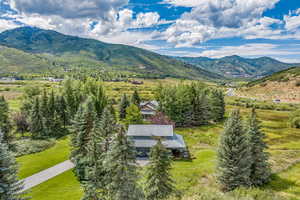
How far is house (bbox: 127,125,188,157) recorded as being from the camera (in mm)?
40075

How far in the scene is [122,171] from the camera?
→ 631 inches

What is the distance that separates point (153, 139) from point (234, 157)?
21.1m

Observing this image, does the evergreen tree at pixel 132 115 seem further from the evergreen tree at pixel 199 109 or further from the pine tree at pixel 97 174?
the pine tree at pixel 97 174

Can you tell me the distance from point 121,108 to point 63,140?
2659 centimetres

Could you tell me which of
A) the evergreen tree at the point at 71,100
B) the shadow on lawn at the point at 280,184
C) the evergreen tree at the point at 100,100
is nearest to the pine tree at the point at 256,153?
the shadow on lawn at the point at 280,184

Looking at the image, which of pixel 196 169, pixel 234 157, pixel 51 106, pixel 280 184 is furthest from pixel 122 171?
pixel 51 106

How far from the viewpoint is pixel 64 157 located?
3759cm

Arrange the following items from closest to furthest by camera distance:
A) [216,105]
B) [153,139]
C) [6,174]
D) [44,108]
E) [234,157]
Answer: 1. [6,174]
2. [234,157]
3. [153,139]
4. [44,108]
5. [216,105]

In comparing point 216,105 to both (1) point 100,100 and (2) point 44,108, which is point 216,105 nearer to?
(1) point 100,100

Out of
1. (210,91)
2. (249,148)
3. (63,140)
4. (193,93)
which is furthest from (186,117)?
(249,148)

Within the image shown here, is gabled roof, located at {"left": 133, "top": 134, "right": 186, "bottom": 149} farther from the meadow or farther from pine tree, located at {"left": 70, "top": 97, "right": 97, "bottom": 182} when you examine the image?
pine tree, located at {"left": 70, "top": 97, "right": 97, "bottom": 182}

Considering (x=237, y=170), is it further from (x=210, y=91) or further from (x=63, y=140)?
(x=210, y=91)

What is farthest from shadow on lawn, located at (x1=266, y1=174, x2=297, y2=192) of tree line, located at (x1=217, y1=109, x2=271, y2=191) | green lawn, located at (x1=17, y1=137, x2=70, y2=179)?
green lawn, located at (x1=17, y1=137, x2=70, y2=179)

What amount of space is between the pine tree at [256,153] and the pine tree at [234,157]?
1.41 meters
